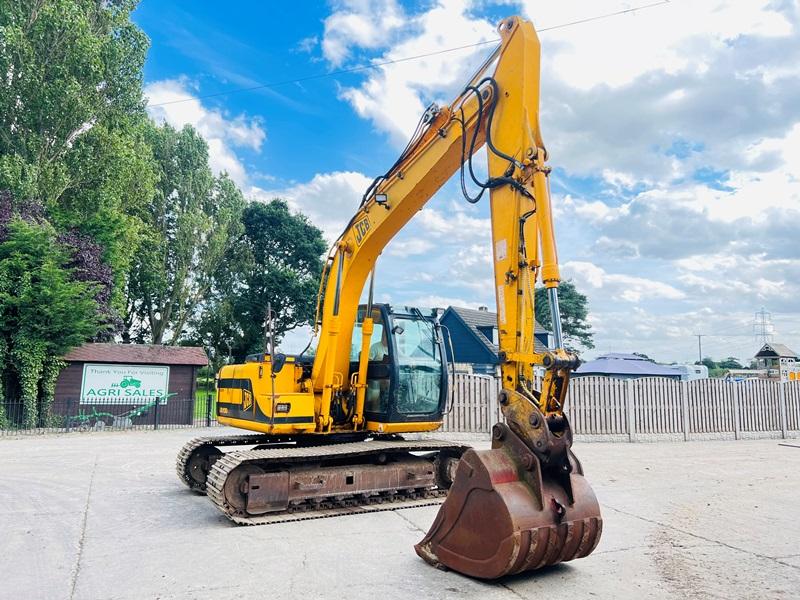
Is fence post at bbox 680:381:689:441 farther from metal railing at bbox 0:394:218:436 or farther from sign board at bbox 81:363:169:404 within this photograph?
sign board at bbox 81:363:169:404

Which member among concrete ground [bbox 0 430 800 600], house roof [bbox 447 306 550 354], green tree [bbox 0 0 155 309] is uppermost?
green tree [bbox 0 0 155 309]

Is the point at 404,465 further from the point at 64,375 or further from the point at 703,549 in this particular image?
the point at 64,375

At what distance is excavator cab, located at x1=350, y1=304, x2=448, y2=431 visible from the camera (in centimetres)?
759

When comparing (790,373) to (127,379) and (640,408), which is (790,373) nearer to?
(640,408)

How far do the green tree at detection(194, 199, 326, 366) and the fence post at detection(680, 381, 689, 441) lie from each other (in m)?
23.0

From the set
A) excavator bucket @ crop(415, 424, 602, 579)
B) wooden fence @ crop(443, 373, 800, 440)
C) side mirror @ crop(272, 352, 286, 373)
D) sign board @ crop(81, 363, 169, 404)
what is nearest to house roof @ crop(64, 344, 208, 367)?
sign board @ crop(81, 363, 169, 404)

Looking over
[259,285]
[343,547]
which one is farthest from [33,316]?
[259,285]

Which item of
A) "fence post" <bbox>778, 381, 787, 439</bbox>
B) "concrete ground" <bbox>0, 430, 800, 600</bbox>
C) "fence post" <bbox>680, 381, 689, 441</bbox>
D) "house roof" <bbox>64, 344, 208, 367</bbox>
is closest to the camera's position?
"concrete ground" <bbox>0, 430, 800, 600</bbox>

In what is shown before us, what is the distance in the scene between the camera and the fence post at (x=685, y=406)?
15.6m

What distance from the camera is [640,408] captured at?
15.4 meters

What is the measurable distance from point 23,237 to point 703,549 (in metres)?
18.4

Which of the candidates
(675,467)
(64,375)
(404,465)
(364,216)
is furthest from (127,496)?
(64,375)

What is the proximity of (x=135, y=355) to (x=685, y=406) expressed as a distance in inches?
618

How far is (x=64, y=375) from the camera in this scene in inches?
722
